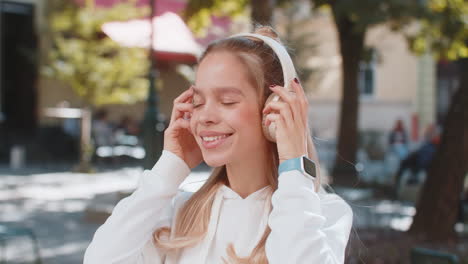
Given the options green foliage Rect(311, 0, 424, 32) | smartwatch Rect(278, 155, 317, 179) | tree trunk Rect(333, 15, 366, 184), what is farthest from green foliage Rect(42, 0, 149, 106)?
smartwatch Rect(278, 155, 317, 179)

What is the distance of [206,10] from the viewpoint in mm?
11805

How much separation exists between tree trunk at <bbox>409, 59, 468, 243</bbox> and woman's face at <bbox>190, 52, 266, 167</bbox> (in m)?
5.30

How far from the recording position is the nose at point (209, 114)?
1807mm

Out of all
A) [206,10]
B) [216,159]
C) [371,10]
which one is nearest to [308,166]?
[216,159]

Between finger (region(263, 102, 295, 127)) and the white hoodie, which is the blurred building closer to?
the white hoodie

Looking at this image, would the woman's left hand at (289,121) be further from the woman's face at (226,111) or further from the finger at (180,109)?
the finger at (180,109)

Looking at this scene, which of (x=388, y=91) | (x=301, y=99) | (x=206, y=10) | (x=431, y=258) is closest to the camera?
(x=301, y=99)

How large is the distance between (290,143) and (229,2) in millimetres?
10967

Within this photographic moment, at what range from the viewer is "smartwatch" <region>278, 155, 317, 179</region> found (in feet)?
5.61

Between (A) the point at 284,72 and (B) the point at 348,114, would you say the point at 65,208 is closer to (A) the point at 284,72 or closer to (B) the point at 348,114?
(B) the point at 348,114

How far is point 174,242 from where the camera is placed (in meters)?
1.86

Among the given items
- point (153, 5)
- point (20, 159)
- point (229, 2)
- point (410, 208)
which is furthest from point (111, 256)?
point (20, 159)

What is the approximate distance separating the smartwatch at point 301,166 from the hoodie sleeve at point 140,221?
38 centimetres

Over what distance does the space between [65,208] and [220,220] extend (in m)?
9.06
